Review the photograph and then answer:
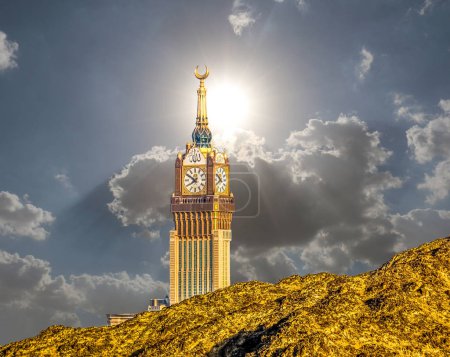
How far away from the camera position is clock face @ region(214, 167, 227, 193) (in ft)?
646

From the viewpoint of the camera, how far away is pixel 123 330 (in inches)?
904

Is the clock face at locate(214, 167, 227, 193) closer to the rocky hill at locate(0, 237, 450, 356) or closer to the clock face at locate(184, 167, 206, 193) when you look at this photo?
the clock face at locate(184, 167, 206, 193)

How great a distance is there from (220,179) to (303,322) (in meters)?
177

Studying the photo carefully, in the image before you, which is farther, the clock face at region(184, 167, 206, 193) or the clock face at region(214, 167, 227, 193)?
the clock face at region(184, 167, 206, 193)

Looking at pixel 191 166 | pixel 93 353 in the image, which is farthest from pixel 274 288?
pixel 191 166

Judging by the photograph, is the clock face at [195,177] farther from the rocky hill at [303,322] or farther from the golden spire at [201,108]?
the rocky hill at [303,322]

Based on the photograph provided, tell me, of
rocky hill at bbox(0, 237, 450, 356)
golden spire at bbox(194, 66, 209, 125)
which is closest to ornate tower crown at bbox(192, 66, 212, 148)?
golden spire at bbox(194, 66, 209, 125)

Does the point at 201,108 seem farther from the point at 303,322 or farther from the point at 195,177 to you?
the point at 303,322

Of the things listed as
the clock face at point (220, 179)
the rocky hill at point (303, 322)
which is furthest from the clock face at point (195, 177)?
the rocky hill at point (303, 322)

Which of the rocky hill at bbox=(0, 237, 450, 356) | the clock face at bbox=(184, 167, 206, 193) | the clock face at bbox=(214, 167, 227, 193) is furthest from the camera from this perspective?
the clock face at bbox=(184, 167, 206, 193)

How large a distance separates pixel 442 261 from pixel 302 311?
3.51m

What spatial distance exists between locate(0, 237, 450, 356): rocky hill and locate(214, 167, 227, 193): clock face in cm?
17225

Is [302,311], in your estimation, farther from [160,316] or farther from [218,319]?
[160,316]

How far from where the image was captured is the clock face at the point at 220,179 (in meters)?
197
